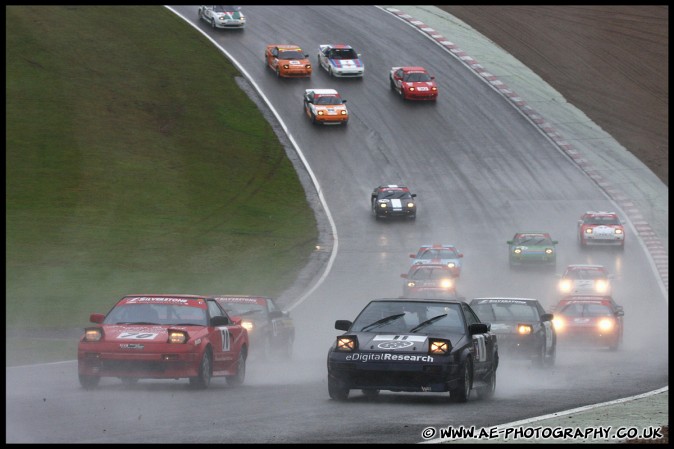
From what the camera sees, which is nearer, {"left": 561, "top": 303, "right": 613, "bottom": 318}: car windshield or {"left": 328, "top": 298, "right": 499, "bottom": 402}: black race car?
{"left": 328, "top": 298, "right": 499, "bottom": 402}: black race car

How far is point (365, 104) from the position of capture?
225ft

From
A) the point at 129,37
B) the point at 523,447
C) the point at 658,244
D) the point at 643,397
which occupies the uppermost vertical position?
the point at 523,447

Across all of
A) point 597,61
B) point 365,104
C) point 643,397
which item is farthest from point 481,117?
point 643,397

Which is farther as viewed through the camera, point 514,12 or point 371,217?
point 514,12

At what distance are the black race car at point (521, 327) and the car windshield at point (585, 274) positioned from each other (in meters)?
18.0

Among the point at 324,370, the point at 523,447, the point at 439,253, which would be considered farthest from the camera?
the point at 439,253

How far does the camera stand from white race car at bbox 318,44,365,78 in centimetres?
7050

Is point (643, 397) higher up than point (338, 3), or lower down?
higher up

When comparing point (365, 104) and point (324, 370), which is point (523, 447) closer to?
point (324, 370)

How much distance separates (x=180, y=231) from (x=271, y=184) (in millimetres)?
9569

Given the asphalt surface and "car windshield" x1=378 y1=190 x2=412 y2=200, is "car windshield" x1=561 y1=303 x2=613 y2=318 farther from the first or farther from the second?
"car windshield" x1=378 y1=190 x2=412 y2=200

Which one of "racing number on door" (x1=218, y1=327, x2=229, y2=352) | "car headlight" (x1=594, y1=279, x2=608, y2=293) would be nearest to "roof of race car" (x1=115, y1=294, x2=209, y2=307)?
"racing number on door" (x1=218, y1=327, x2=229, y2=352)

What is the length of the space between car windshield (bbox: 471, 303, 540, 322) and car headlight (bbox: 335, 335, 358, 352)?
280 inches

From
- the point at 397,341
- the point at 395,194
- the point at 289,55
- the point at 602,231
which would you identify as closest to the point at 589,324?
the point at 397,341
